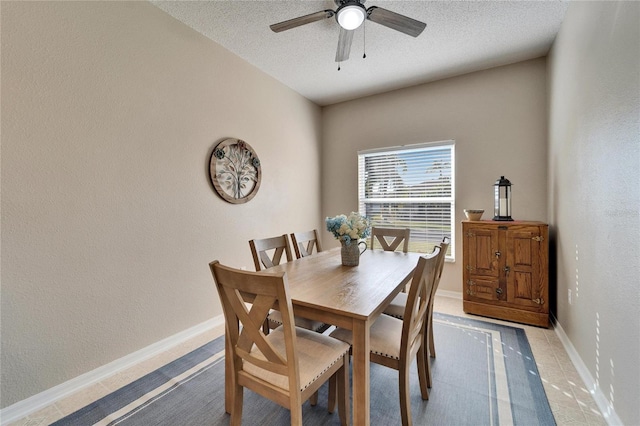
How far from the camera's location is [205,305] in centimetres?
274

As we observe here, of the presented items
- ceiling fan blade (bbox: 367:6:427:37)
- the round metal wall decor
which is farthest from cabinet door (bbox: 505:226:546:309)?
the round metal wall decor

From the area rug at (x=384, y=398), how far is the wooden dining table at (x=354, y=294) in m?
0.25

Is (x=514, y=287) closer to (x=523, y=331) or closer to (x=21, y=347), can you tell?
(x=523, y=331)

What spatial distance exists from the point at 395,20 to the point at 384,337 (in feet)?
7.03

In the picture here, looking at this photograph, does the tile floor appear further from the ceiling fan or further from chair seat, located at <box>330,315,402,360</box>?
the ceiling fan

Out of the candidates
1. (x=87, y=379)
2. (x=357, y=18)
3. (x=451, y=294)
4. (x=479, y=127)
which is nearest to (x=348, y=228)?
(x=357, y=18)

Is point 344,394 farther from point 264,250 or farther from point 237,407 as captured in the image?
point 264,250

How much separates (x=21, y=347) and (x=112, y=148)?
54.5 inches

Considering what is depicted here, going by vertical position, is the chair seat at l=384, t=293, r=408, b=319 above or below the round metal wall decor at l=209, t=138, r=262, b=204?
below

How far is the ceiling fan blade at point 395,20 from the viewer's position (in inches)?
74.3

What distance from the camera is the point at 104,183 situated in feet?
6.61

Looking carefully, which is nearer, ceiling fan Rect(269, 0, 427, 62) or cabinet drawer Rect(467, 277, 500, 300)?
ceiling fan Rect(269, 0, 427, 62)

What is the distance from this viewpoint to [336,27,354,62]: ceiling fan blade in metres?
2.16

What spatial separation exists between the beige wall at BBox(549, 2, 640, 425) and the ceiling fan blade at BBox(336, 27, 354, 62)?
5.16 ft
